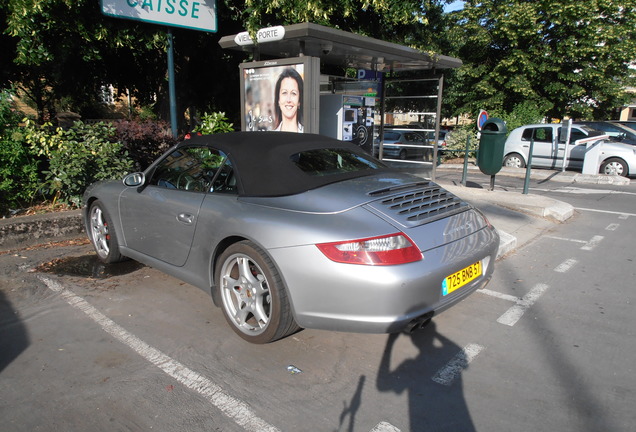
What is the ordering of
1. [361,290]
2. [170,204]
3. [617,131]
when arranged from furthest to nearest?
[617,131] → [170,204] → [361,290]

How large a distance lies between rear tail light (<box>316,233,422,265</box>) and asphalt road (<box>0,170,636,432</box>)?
80 centimetres

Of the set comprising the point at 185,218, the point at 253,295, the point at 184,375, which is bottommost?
the point at 184,375

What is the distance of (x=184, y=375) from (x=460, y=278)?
1951 mm

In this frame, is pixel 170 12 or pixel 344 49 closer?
pixel 170 12

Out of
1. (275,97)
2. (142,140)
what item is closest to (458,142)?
(275,97)

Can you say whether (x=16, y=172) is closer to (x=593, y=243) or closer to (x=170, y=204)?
(x=170, y=204)

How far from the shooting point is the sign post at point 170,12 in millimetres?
6184

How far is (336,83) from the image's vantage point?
32.4 ft

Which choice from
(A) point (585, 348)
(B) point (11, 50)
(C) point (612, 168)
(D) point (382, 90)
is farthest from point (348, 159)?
(C) point (612, 168)

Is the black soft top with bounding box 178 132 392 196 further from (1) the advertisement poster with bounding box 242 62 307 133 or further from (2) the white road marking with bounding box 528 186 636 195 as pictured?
(2) the white road marking with bounding box 528 186 636 195

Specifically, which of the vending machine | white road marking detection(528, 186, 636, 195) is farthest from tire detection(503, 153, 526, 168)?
the vending machine

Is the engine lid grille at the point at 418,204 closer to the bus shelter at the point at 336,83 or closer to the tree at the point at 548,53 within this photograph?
the bus shelter at the point at 336,83

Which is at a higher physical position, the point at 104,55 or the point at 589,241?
the point at 104,55

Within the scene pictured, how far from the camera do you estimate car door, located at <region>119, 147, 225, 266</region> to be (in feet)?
12.2
